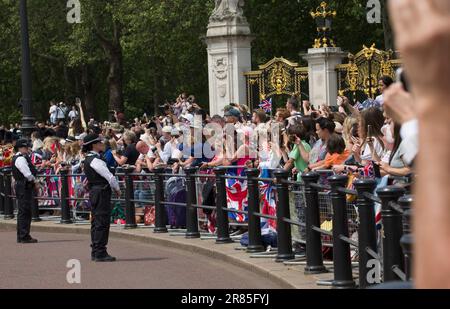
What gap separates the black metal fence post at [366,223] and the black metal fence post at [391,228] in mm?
1112

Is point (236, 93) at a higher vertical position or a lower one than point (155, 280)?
higher

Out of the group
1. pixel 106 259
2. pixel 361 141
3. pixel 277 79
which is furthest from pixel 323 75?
pixel 361 141

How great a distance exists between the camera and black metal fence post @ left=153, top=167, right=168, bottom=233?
60.4 feet

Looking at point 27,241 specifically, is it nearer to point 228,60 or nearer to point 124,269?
point 124,269

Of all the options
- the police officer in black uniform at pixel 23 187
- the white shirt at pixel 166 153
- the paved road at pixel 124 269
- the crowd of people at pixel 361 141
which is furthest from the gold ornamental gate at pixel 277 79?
the paved road at pixel 124 269

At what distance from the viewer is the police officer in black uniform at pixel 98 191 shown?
1527 centimetres

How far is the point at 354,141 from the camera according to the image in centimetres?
1297

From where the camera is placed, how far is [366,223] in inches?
360

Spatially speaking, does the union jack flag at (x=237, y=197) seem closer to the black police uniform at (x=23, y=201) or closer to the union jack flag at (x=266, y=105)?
the black police uniform at (x=23, y=201)

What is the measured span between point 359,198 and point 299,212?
3964 millimetres

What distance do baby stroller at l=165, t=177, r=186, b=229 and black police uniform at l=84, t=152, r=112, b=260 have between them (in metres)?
2.63

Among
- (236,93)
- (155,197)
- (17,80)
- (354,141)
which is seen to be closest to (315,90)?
(236,93)

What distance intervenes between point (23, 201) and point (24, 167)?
57 centimetres
